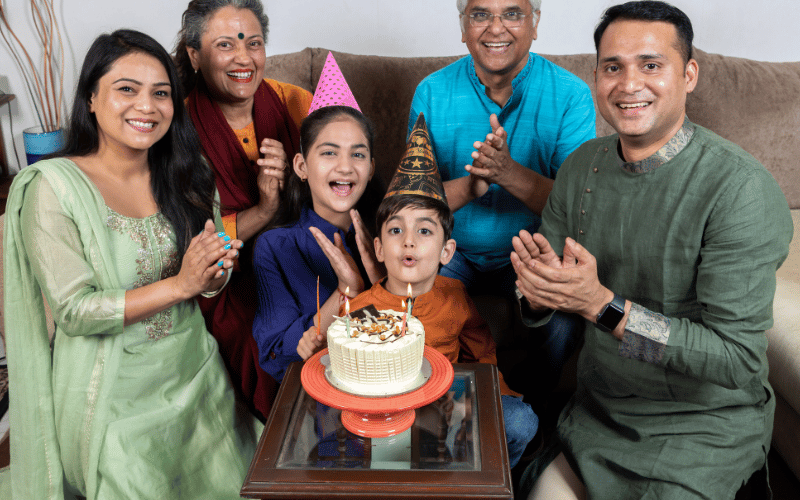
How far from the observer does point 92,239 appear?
165 cm

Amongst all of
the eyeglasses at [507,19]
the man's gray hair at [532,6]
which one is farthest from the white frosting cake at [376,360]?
the man's gray hair at [532,6]

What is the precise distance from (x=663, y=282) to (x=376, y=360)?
751 mm

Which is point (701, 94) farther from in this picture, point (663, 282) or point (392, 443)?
point (392, 443)

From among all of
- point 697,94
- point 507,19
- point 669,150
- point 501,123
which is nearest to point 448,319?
point 669,150

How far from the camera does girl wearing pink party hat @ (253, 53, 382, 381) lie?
202cm

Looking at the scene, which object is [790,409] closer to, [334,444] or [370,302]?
[370,302]

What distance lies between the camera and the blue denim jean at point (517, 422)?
68.1 inches

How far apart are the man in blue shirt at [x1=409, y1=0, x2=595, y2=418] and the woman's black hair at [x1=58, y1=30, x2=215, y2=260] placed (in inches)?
33.2

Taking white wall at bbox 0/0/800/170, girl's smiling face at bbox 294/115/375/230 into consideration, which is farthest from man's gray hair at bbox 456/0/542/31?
white wall at bbox 0/0/800/170

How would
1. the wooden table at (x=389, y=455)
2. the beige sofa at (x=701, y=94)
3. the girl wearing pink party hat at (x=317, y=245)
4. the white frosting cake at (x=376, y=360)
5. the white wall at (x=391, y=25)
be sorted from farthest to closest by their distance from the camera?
the white wall at (x=391, y=25)
the beige sofa at (x=701, y=94)
the girl wearing pink party hat at (x=317, y=245)
the white frosting cake at (x=376, y=360)
the wooden table at (x=389, y=455)

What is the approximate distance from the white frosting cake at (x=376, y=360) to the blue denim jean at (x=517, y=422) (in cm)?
43

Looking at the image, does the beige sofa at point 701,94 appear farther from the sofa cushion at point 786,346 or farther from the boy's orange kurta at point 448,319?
the boy's orange kurta at point 448,319

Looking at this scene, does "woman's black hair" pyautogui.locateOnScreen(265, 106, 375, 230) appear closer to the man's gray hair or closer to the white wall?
the man's gray hair

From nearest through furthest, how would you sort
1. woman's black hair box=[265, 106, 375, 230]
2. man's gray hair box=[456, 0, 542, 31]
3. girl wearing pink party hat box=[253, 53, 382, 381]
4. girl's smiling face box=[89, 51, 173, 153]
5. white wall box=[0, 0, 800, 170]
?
girl's smiling face box=[89, 51, 173, 153], girl wearing pink party hat box=[253, 53, 382, 381], woman's black hair box=[265, 106, 375, 230], man's gray hair box=[456, 0, 542, 31], white wall box=[0, 0, 800, 170]
